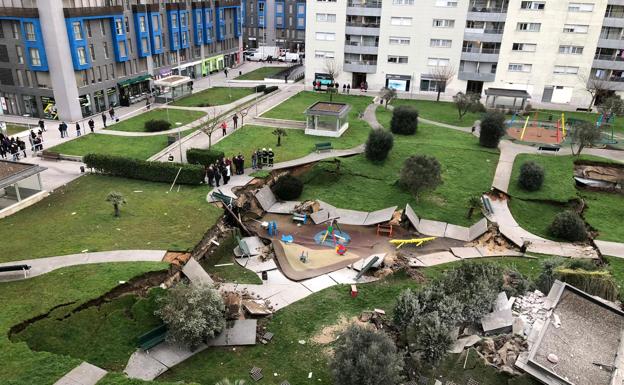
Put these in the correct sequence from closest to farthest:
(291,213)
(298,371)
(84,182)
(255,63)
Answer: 1. (298,371)
2. (291,213)
3. (84,182)
4. (255,63)

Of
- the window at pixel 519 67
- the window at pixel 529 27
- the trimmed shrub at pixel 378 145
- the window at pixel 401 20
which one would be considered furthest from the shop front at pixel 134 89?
the window at pixel 529 27

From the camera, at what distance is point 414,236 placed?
2745cm

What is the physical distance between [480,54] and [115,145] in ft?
158

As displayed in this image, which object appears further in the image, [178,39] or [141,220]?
[178,39]

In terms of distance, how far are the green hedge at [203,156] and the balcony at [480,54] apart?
4340cm

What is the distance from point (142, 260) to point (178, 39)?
169ft

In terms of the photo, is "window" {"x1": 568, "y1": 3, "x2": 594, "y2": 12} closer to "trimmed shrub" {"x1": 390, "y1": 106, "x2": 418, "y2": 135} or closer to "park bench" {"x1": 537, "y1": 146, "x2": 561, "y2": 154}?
"park bench" {"x1": 537, "y1": 146, "x2": 561, "y2": 154}

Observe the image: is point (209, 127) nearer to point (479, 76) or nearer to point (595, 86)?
point (479, 76)

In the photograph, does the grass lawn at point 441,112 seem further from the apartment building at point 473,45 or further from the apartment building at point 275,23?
the apartment building at point 275,23

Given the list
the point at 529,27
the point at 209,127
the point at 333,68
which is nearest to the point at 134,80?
the point at 209,127

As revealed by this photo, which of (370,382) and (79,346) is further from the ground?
(370,382)

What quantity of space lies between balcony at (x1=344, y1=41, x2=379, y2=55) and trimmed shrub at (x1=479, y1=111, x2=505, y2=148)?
92.8 feet

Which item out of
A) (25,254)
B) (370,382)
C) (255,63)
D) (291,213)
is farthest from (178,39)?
(370,382)

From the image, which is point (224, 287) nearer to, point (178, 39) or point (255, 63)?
point (178, 39)
